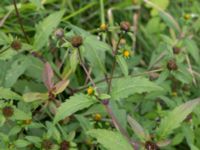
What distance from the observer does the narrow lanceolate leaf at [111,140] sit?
1.43m

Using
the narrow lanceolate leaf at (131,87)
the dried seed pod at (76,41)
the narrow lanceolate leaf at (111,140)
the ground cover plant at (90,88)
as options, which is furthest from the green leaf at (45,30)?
the narrow lanceolate leaf at (111,140)

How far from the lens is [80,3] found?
2.87 metres

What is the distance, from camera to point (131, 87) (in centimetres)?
165

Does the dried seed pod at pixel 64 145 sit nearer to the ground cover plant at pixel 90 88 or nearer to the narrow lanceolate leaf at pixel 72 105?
the ground cover plant at pixel 90 88

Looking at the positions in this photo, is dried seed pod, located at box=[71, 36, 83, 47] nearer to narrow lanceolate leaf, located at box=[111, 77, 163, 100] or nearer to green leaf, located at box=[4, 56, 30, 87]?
narrow lanceolate leaf, located at box=[111, 77, 163, 100]

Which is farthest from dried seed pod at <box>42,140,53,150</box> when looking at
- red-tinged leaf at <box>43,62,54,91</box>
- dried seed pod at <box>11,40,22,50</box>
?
dried seed pod at <box>11,40,22,50</box>

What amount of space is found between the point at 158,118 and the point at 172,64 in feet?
1.01

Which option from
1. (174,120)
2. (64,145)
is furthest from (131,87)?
(64,145)

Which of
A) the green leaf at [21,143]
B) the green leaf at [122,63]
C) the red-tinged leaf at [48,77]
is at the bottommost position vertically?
the green leaf at [21,143]

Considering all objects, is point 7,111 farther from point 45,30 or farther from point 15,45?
point 45,30

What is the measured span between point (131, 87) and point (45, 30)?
603 mm

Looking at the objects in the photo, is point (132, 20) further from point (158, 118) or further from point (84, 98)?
point (84, 98)

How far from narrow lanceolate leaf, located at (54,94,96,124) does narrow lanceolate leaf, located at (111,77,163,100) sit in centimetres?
12

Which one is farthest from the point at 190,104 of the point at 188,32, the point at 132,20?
the point at 132,20
